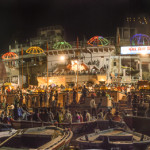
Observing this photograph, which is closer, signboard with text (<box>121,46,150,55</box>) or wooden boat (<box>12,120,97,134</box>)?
wooden boat (<box>12,120,97,134</box>)

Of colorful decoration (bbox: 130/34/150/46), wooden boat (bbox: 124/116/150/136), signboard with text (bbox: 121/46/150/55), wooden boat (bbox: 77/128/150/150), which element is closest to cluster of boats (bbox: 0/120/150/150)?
wooden boat (bbox: 77/128/150/150)

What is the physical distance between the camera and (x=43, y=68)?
45.4 m

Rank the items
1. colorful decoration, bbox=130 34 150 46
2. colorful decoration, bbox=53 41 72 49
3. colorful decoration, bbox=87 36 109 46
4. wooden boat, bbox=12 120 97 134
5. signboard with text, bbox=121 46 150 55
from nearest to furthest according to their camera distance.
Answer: wooden boat, bbox=12 120 97 134, colorful decoration, bbox=87 36 109 46, signboard with text, bbox=121 46 150 55, colorful decoration, bbox=130 34 150 46, colorful decoration, bbox=53 41 72 49

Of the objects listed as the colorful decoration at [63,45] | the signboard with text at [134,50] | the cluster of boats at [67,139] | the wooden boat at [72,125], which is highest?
the colorful decoration at [63,45]

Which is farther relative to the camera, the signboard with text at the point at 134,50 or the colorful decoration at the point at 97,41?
the signboard with text at the point at 134,50

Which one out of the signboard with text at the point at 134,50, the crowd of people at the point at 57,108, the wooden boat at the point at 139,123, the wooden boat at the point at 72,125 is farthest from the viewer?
the signboard with text at the point at 134,50

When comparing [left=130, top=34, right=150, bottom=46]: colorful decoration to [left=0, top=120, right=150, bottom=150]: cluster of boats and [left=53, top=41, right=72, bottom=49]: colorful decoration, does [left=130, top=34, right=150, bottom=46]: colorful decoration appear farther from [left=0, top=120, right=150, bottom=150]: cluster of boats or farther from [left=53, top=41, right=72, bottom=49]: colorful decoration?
[left=0, top=120, right=150, bottom=150]: cluster of boats

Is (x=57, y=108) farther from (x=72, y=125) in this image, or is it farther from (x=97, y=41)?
(x=97, y=41)

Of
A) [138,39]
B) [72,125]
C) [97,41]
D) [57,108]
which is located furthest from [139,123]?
[138,39]

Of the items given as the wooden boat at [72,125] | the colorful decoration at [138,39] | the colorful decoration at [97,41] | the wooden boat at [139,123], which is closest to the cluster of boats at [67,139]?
the wooden boat at [139,123]

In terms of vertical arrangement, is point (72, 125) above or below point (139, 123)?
below

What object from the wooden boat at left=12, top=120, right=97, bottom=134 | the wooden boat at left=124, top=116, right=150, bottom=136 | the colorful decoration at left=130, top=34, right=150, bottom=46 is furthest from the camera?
the colorful decoration at left=130, top=34, right=150, bottom=46

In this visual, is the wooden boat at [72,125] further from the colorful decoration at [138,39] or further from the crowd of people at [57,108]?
the colorful decoration at [138,39]

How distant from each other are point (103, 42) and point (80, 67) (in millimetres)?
6749
